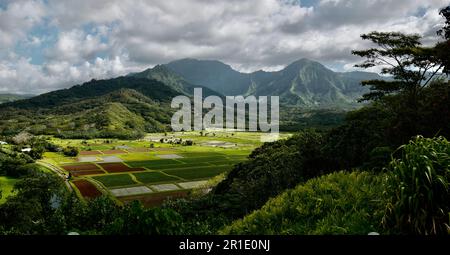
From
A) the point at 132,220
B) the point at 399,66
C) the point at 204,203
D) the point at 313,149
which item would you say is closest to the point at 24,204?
the point at 204,203

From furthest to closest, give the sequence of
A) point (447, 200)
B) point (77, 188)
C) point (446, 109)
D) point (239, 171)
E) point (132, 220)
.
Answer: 1. point (77, 188)
2. point (239, 171)
3. point (446, 109)
4. point (132, 220)
5. point (447, 200)

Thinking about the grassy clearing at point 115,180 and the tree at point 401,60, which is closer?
the tree at point 401,60

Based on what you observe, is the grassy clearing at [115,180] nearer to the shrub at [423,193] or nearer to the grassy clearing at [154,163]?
the grassy clearing at [154,163]

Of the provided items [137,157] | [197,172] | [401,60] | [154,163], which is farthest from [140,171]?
[401,60]

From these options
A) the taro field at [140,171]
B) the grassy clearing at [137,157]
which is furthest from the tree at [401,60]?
the grassy clearing at [137,157]

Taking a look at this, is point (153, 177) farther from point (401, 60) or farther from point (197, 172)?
point (401, 60)

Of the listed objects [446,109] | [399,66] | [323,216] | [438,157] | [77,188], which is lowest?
[77,188]
